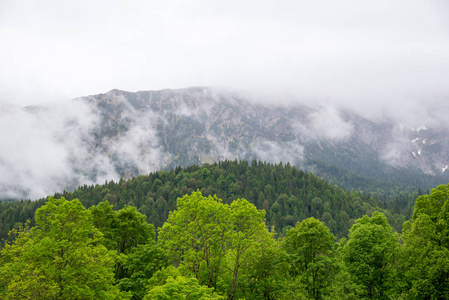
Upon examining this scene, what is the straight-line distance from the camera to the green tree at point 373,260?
43.2m

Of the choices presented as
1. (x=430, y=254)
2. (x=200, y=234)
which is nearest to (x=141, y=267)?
(x=200, y=234)

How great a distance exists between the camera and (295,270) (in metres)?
44.2

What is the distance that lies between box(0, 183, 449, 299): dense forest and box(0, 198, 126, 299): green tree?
10 centimetres

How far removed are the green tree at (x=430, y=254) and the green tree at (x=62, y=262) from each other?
33761 mm

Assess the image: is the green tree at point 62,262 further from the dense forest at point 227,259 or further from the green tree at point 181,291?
the green tree at point 181,291

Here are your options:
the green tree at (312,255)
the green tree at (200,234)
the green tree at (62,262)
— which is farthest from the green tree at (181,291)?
the green tree at (312,255)

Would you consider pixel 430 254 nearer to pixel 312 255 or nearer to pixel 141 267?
pixel 312 255

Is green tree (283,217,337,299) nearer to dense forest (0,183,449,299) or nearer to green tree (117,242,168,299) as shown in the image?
dense forest (0,183,449,299)

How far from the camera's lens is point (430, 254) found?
123ft

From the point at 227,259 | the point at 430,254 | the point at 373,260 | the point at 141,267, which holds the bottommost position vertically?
the point at 141,267

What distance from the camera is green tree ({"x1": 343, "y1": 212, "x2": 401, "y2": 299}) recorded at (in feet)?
142

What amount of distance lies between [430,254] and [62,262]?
130 ft

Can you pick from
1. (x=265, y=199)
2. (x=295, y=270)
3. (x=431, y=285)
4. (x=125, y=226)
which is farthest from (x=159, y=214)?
(x=431, y=285)

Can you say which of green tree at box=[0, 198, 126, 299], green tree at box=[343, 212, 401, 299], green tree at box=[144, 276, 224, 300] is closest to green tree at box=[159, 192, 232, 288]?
green tree at box=[0, 198, 126, 299]
